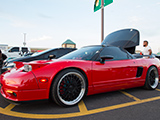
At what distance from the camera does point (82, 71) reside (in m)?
2.16

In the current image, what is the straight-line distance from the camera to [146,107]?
6.87ft

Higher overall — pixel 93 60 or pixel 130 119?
pixel 93 60

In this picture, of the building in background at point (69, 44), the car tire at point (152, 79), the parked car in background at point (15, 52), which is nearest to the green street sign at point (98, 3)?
the car tire at point (152, 79)

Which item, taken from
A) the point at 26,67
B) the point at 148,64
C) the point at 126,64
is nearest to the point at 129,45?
the point at 148,64

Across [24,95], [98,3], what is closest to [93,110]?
[24,95]

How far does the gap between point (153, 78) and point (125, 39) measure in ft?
5.00

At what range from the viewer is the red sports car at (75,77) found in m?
1.80

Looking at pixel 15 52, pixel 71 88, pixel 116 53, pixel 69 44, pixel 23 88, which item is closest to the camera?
pixel 23 88

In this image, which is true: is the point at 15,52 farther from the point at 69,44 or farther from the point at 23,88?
the point at 69,44

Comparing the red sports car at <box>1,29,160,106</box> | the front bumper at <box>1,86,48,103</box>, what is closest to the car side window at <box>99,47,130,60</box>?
the red sports car at <box>1,29,160,106</box>

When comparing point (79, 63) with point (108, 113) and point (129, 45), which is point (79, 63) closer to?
point (108, 113)

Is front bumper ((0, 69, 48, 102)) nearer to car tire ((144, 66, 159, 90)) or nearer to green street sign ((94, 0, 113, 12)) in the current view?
car tire ((144, 66, 159, 90))

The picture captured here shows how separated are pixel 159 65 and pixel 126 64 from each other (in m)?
1.40

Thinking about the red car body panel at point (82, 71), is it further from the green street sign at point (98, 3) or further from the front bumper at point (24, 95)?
the green street sign at point (98, 3)
